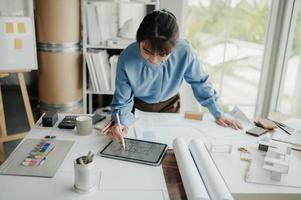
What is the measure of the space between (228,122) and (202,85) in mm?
→ 259

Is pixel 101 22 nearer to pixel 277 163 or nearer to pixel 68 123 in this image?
pixel 68 123

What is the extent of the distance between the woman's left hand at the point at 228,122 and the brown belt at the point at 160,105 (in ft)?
1.32

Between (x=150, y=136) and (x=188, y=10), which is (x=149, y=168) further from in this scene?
(x=188, y=10)

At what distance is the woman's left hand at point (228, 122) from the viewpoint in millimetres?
1552

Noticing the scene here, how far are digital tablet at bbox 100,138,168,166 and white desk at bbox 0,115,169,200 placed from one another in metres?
0.03

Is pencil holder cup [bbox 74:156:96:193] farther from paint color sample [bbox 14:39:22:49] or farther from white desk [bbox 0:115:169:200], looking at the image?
paint color sample [bbox 14:39:22:49]

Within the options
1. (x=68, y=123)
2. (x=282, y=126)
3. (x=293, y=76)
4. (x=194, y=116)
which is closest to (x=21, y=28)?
(x=68, y=123)

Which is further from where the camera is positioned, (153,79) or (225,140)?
(153,79)

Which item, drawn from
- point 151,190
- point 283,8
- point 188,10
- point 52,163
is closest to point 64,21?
point 188,10

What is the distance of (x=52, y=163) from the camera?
1124 mm

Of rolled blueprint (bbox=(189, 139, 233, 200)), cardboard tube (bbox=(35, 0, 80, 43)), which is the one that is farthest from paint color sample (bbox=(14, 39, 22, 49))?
rolled blueprint (bbox=(189, 139, 233, 200))

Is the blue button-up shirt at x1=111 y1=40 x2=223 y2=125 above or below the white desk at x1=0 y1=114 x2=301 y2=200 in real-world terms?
above

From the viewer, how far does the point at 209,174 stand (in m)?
1.00

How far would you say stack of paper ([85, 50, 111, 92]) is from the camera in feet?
8.22
